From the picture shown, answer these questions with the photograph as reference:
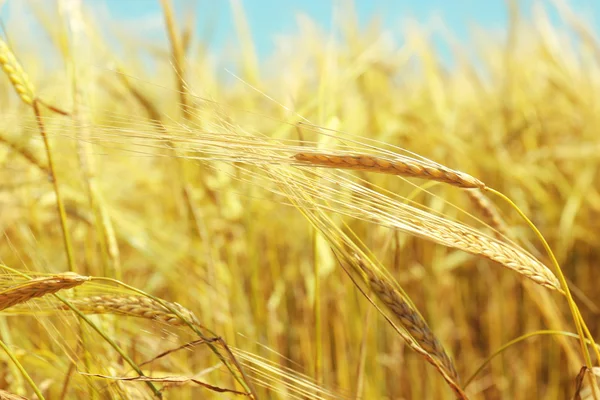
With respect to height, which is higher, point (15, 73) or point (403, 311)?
point (15, 73)

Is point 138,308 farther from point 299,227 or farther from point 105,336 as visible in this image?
point 299,227

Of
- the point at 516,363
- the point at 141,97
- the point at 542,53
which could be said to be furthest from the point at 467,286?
the point at 141,97

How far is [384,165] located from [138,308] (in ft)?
0.69

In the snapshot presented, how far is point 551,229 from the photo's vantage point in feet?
5.34

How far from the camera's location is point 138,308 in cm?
45

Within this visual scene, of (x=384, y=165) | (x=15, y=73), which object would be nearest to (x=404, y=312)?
(x=384, y=165)

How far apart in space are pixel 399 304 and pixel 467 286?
123cm

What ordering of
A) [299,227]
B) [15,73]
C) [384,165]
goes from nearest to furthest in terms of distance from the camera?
1. [384,165]
2. [15,73]
3. [299,227]

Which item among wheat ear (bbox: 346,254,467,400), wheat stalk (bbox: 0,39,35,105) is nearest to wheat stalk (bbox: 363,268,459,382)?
wheat ear (bbox: 346,254,467,400)

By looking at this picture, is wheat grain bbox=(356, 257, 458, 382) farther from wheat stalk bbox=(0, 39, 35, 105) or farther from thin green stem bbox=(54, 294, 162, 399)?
wheat stalk bbox=(0, 39, 35, 105)

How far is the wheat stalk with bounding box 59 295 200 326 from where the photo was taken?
0.45m

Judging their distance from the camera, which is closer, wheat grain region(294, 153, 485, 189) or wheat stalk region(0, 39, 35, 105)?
wheat grain region(294, 153, 485, 189)

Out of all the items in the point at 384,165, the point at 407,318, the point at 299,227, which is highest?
the point at 384,165

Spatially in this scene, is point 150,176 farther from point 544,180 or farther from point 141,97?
point 544,180
